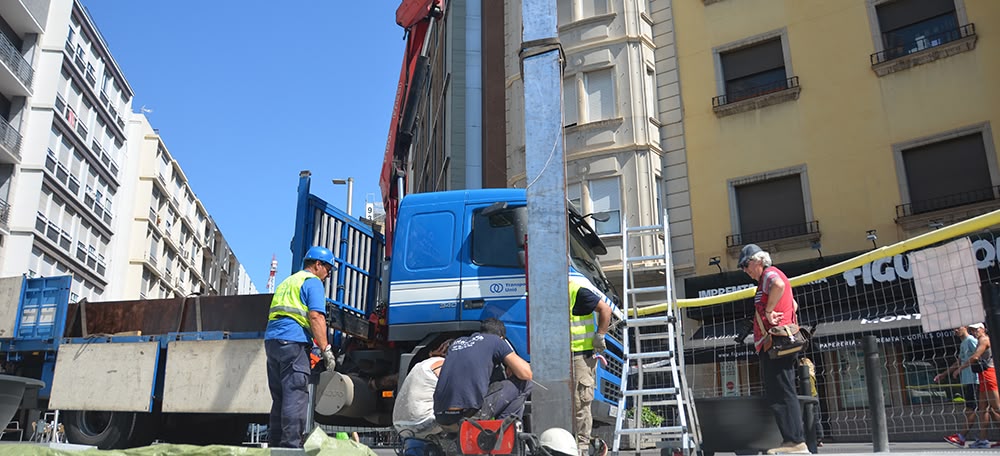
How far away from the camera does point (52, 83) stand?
3775 cm

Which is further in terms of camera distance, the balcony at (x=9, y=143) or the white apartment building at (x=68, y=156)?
the white apartment building at (x=68, y=156)

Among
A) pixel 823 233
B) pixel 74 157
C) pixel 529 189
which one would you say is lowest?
pixel 529 189

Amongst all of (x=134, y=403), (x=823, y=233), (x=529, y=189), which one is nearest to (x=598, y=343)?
(x=529, y=189)

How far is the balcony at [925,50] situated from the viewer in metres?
15.3

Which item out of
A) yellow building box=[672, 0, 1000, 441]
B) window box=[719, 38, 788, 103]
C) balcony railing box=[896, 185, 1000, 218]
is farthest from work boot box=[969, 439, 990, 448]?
window box=[719, 38, 788, 103]

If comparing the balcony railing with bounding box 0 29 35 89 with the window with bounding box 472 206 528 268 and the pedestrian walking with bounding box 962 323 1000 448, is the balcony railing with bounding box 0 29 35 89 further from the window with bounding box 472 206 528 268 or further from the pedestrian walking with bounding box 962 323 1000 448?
the pedestrian walking with bounding box 962 323 1000 448

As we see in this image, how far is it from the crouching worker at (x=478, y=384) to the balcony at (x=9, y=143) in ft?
117

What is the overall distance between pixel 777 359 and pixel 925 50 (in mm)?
12690

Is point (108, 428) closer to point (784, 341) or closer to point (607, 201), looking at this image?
point (784, 341)

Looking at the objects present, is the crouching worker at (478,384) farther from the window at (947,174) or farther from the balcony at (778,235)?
the window at (947,174)

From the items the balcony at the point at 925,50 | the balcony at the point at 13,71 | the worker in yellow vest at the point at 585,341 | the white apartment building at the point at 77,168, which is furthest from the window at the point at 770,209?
the balcony at the point at 13,71

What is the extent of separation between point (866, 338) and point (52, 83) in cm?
4087

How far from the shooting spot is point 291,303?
6863mm

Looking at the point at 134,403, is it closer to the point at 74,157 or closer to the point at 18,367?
the point at 18,367
